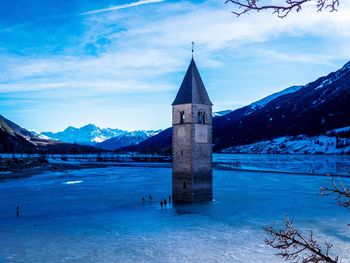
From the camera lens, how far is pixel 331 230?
1330 inches

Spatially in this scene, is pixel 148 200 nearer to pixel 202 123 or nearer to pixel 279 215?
pixel 202 123

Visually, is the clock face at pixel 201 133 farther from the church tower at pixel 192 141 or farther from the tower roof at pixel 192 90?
the tower roof at pixel 192 90

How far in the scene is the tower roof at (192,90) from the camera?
50.3 metres

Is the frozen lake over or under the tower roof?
under

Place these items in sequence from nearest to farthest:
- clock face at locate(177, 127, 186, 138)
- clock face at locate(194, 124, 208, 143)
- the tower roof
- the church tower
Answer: the church tower < clock face at locate(194, 124, 208, 143) < clock face at locate(177, 127, 186, 138) < the tower roof

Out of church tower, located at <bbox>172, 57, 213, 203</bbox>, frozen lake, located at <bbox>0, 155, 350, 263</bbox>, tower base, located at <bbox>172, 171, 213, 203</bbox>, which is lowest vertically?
frozen lake, located at <bbox>0, 155, 350, 263</bbox>

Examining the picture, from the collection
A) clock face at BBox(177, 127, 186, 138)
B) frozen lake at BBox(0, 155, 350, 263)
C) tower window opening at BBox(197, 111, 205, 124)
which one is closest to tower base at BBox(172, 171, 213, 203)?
frozen lake at BBox(0, 155, 350, 263)

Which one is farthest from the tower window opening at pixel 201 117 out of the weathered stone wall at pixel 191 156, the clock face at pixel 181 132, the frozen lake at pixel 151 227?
the frozen lake at pixel 151 227

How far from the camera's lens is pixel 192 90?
50406 mm

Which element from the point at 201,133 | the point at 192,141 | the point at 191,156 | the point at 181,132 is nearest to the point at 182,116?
the point at 181,132

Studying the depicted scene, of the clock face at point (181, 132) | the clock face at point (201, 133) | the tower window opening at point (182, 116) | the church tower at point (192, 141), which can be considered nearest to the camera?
the church tower at point (192, 141)

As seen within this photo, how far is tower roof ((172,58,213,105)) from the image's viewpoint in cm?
5034

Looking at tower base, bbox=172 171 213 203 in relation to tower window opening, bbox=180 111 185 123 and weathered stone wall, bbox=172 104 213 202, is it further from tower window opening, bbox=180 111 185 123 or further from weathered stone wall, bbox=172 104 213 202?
tower window opening, bbox=180 111 185 123

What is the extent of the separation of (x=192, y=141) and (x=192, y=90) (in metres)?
6.80
